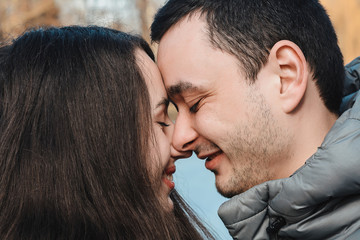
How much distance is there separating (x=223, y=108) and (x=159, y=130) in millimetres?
333

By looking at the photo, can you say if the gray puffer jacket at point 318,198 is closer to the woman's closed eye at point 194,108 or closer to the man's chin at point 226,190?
the man's chin at point 226,190

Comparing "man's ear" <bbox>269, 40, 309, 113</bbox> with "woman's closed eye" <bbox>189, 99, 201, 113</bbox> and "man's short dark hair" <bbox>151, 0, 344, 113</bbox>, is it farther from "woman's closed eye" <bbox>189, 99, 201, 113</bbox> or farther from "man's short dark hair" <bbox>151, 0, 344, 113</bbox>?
"woman's closed eye" <bbox>189, 99, 201, 113</bbox>

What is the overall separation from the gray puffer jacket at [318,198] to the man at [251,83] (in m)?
0.13

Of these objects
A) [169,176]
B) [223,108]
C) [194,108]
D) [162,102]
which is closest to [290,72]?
[223,108]

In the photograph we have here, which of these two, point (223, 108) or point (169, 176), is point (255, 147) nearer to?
point (223, 108)

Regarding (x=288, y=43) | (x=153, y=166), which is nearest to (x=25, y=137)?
(x=153, y=166)

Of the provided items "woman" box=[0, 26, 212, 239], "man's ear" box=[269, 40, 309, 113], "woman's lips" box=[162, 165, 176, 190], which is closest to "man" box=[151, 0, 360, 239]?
"man's ear" box=[269, 40, 309, 113]

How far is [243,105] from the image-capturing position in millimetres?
2109

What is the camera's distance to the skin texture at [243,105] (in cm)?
209

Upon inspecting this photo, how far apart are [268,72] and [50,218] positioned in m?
1.18

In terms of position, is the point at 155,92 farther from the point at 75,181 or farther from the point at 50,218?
the point at 50,218

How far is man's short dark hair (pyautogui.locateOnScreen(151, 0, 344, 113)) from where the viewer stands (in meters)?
2.12

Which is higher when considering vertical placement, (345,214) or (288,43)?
(288,43)

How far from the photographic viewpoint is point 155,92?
2.07m
